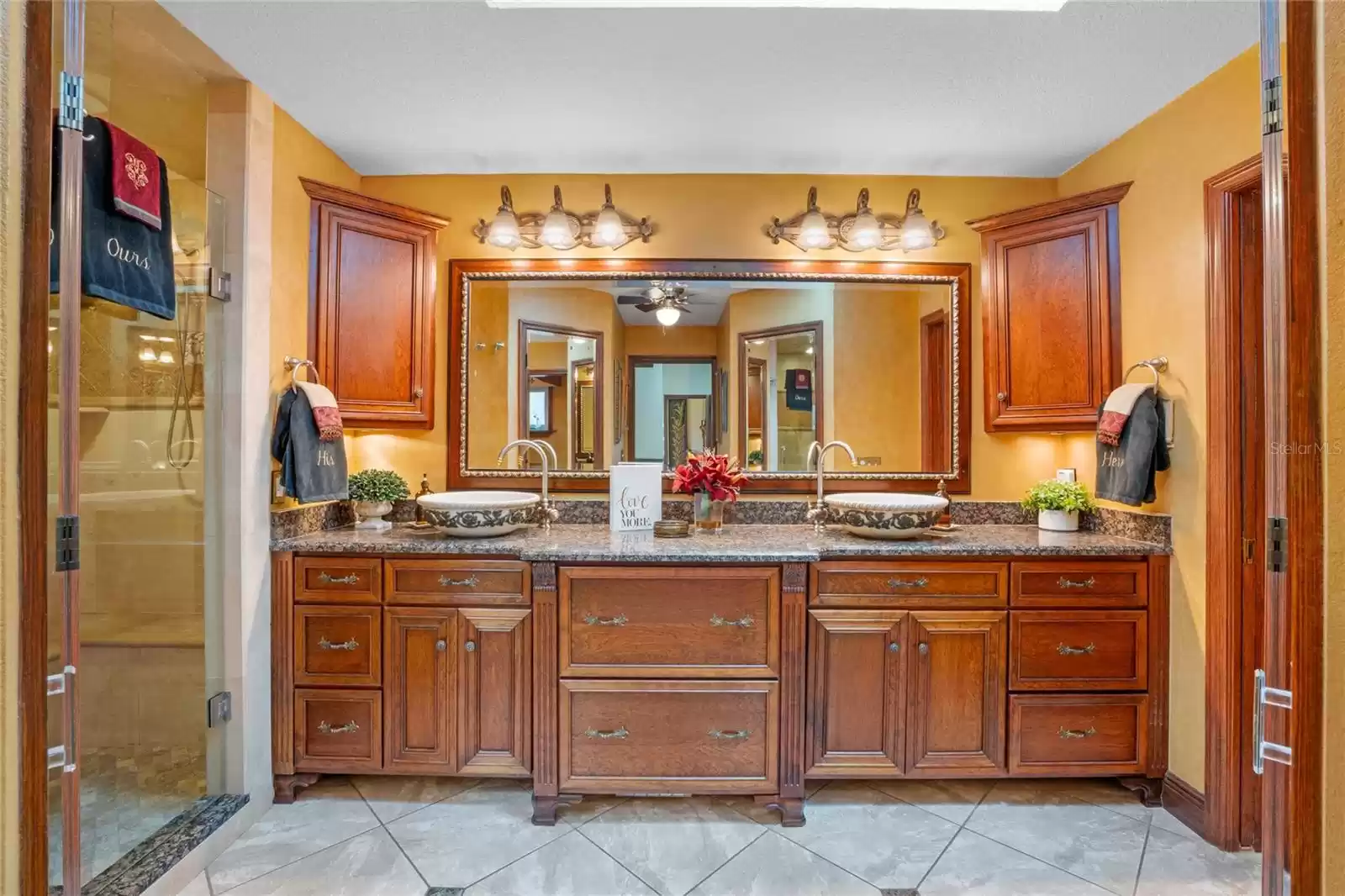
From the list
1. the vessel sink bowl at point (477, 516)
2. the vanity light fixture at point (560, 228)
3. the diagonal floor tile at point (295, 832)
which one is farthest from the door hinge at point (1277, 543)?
the diagonal floor tile at point (295, 832)

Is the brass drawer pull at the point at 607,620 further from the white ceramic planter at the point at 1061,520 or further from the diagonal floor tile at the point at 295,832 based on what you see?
the white ceramic planter at the point at 1061,520

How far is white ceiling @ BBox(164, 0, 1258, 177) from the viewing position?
166 centimetres

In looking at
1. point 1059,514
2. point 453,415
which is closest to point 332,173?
point 453,415

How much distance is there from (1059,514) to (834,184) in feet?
5.45

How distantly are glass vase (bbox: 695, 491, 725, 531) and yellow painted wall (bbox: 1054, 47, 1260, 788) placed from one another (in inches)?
61.6

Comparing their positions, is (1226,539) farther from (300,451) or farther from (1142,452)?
(300,451)

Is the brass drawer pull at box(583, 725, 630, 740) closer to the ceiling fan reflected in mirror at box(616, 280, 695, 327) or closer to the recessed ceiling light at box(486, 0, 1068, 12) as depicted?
the ceiling fan reflected in mirror at box(616, 280, 695, 327)

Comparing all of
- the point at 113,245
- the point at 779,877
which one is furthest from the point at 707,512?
the point at 113,245

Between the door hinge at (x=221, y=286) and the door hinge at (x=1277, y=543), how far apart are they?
8.68 ft

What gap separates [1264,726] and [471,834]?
201cm

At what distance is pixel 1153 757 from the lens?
1973 mm

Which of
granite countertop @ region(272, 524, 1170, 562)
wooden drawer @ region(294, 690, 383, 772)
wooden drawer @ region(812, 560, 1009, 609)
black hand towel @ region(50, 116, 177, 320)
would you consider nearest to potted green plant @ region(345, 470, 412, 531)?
granite countertop @ region(272, 524, 1170, 562)

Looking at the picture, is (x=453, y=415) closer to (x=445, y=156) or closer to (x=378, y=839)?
(x=445, y=156)
